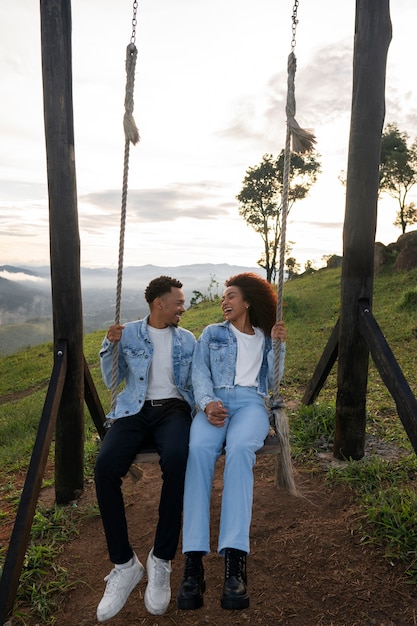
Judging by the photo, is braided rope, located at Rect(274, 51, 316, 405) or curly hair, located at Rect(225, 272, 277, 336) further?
curly hair, located at Rect(225, 272, 277, 336)

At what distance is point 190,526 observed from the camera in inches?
105

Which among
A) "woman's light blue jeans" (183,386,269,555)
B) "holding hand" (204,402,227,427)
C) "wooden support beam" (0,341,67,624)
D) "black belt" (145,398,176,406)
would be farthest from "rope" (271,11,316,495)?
"wooden support beam" (0,341,67,624)

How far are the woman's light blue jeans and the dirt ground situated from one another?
38 cm

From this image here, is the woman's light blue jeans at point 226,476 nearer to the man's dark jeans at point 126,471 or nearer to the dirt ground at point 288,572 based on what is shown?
the man's dark jeans at point 126,471

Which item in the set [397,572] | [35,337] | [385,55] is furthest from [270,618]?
[35,337]

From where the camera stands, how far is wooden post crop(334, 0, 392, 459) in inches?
145

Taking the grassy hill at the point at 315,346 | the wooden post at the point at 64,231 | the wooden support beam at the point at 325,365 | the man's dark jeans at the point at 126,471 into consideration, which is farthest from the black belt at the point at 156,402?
the grassy hill at the point at 315,346

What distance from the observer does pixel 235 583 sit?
2518 millimetres

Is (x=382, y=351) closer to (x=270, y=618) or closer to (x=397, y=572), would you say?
(x=397, y=572)

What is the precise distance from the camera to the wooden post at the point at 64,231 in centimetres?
352

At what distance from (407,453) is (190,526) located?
243cm

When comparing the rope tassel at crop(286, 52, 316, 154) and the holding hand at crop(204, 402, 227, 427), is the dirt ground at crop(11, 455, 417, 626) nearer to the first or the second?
the holding hand at crop(204, 402, 227, 427)

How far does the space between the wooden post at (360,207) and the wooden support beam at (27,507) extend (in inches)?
90.1

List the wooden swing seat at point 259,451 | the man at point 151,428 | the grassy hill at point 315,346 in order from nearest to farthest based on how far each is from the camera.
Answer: the man at point 151,428
the wooden swing seat at point 259,451
the grassy hill at point 315,346
